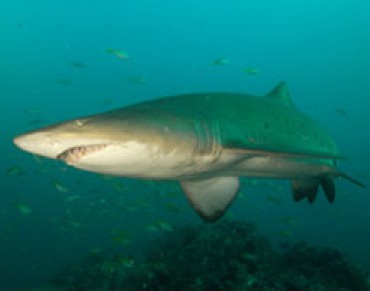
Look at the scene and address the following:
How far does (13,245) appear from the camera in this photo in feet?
75.6

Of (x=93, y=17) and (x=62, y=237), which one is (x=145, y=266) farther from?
(x=93, y=17)

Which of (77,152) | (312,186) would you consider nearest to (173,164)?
(77,152)

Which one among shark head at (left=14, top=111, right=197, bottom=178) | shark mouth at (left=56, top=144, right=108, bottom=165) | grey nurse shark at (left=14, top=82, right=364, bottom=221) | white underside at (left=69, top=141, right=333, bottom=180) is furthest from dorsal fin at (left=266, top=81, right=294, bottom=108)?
shark mouth at (left=56, top=144, right=108, bottom=165)

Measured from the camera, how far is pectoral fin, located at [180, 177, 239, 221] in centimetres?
470

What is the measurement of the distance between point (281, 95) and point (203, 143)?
2.56 m

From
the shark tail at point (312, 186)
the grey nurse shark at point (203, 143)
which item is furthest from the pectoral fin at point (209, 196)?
the shark tail at point (312, 186)

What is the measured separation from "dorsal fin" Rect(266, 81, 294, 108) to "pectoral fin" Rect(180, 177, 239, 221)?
4.81ft

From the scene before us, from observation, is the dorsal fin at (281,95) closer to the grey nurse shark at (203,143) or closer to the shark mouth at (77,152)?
the grey nurse shark at (203,143)

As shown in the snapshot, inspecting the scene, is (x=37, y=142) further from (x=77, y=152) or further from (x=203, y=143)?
(x=203, y=143)

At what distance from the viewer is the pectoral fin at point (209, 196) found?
4695 mm

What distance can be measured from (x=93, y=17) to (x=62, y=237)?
8896 cm

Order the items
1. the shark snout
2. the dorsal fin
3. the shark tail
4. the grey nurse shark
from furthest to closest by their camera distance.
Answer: the shark tail, the dorsal fin, the grey nurse shark, the shark snout

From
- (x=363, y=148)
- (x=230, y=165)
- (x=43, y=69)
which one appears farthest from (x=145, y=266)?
(x=43, y=69)

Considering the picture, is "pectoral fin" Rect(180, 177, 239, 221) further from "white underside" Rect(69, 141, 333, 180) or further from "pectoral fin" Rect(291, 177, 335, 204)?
"pectoral fin" Rect(291, 177, 335, 204)
